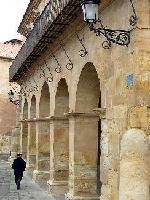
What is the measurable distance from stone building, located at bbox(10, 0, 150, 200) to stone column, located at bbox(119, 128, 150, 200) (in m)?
0.01

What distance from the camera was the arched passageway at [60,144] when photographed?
12.4m

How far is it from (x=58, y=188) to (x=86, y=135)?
2855 mm

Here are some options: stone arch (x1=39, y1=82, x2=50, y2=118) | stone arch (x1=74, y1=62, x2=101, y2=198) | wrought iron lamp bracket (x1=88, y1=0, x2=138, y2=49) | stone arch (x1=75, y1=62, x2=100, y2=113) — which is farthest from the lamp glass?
stone arch (x1=39, y1=82, x2=50, y2=118)

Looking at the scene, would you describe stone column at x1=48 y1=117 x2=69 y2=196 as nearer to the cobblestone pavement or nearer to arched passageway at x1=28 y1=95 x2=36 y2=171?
the cobblestone pavement

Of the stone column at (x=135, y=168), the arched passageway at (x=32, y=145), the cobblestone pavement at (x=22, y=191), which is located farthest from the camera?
the arched passageway at (x=32, y=145)

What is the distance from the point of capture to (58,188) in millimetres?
12344

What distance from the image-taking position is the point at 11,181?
1600 cm

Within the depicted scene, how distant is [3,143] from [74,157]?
22688 mm

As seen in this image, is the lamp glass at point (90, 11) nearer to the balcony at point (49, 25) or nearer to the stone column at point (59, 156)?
the balcony at point (49, 25)

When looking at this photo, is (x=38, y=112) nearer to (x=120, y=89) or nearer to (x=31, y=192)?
(x=31, y=192)

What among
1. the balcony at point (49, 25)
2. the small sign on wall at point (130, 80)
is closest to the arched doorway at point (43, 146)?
the balcony at point (49, 25)

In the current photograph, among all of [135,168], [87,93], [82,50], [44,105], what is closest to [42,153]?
[44,105]

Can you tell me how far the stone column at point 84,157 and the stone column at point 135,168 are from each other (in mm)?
3627

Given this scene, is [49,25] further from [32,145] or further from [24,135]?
[24,135]
